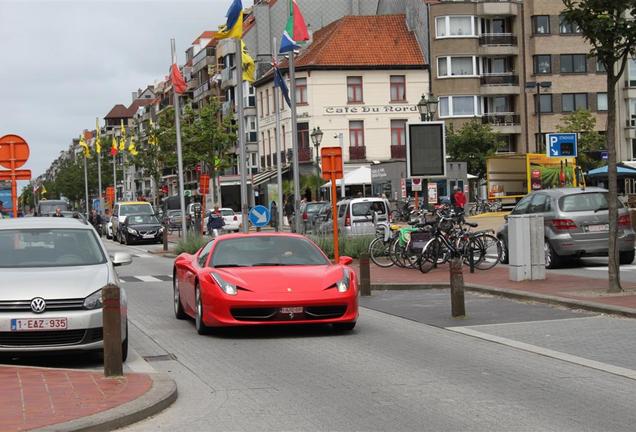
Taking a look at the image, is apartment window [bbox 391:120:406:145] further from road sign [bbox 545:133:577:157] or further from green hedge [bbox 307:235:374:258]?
road sign [bbox 545:133:577:157]

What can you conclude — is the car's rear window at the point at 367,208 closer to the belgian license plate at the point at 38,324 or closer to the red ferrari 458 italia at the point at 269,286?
the red ferrari 458 italia at the point at 269,286

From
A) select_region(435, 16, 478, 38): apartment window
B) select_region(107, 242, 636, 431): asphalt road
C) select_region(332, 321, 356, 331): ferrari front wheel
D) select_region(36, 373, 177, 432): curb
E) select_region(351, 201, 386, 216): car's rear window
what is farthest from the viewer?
select_region(435, 16, 478, 38): apartment window

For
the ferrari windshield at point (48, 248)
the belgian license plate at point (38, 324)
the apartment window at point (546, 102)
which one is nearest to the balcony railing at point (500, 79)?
the apartment window at point (546, 102)

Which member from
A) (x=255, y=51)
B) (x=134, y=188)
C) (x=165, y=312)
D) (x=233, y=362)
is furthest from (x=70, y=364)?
(x=134, y=188)

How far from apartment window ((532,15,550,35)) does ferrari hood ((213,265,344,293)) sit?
6261 cm

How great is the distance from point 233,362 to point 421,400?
9.37ft

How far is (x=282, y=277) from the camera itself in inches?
498

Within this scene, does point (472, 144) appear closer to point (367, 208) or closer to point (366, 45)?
point (366, 45)

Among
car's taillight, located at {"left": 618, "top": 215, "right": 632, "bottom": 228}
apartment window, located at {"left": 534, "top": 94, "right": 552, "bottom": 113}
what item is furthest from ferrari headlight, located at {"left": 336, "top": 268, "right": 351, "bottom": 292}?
apartment window, located at {"left": 534, "top": 94, "right": 552, "bottom": 113}

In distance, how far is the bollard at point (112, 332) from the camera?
9.24 m

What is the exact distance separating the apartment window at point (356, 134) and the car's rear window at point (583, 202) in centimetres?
4975

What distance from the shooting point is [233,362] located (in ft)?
35.0

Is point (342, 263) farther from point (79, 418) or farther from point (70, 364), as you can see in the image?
point (79, 418)

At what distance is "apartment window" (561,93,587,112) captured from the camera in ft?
240
